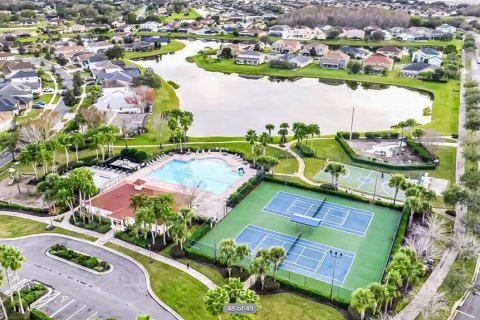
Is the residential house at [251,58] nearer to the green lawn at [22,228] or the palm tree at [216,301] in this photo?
the green lawn at [22,228]

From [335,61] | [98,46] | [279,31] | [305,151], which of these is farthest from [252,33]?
[305,151]

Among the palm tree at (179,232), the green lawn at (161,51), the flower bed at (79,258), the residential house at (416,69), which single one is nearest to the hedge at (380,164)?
the palm tree at (179,232)

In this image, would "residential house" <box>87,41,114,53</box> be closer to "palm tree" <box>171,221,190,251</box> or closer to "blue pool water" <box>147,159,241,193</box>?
"blue pool water" <box>147,159,241,193</box>

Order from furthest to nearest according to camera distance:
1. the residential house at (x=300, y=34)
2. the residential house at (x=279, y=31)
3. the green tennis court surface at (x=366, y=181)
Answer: the residential house at (x=279, y=31) → the residential house at (x=300, y=34) → the green tennis court surface at (x=366, y=181)

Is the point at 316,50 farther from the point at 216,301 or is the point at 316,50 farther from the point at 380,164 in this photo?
the point at 216,301

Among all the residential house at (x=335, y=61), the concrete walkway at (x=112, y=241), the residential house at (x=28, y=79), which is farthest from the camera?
the residential house at (x=335, y=61)

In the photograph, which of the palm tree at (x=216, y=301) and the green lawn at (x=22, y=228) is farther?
the green lawn at (x=22, y=228)
